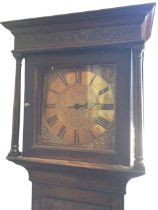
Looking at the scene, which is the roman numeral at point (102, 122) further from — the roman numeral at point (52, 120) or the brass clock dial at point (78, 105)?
the roman numeral at point (52, 120)

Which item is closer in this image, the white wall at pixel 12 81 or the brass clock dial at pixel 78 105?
the brass clock dial at pixel 78 105

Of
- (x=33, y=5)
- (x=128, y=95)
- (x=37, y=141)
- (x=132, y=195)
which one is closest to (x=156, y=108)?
(x=128, y=95)

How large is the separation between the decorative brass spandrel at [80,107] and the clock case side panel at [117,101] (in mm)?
25

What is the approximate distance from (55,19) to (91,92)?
323 millimetres

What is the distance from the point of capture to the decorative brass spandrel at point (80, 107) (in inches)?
40.7

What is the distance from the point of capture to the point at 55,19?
1.04 m

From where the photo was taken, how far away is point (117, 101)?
39.4 inches

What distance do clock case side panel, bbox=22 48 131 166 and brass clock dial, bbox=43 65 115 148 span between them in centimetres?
4

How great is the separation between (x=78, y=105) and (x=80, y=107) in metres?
0.01

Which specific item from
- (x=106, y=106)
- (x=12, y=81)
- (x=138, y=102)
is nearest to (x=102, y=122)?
(x=106, y=106)

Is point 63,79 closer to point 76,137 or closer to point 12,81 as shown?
point 76,137

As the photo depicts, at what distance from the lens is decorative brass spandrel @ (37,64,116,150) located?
1.03 meters

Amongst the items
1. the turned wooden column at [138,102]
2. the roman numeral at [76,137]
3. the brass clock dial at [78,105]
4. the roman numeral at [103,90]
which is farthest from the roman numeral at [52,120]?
the turned wooden column at [138,102]

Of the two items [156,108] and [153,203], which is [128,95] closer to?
[156,108]
